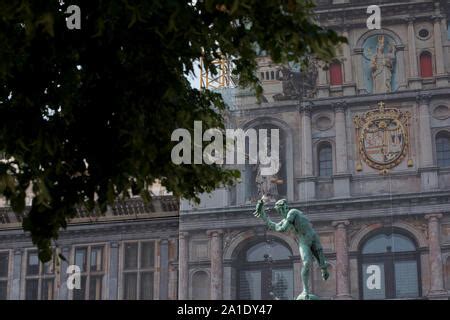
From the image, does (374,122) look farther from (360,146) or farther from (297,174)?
(297,174)

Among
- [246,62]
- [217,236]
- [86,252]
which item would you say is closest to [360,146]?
[217,236]

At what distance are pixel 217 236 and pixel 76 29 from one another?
2061cm

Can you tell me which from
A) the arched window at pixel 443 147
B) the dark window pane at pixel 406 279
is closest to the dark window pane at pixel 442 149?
the arched window at pixel 443 147

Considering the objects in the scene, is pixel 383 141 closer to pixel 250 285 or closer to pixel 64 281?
pixel 250 285

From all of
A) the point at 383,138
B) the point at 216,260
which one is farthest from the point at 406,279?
the point at 216,260

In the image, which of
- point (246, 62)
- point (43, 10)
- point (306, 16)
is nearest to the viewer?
point (43, 10)

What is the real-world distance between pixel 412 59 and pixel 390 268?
656 cm

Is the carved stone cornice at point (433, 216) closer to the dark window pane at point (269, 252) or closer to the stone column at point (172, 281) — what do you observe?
the dark window pane at point (269, 252)

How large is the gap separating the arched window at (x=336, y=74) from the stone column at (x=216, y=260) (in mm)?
5892

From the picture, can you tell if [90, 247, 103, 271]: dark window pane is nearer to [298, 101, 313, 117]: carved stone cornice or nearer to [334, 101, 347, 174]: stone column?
[298, 101, 313, 117]: carved stone cornice

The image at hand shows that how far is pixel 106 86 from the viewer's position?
13094mm

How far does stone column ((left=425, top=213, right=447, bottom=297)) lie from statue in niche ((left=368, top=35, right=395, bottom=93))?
4.26m

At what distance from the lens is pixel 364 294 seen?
31656mm

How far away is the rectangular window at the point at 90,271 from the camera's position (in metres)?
36.5
